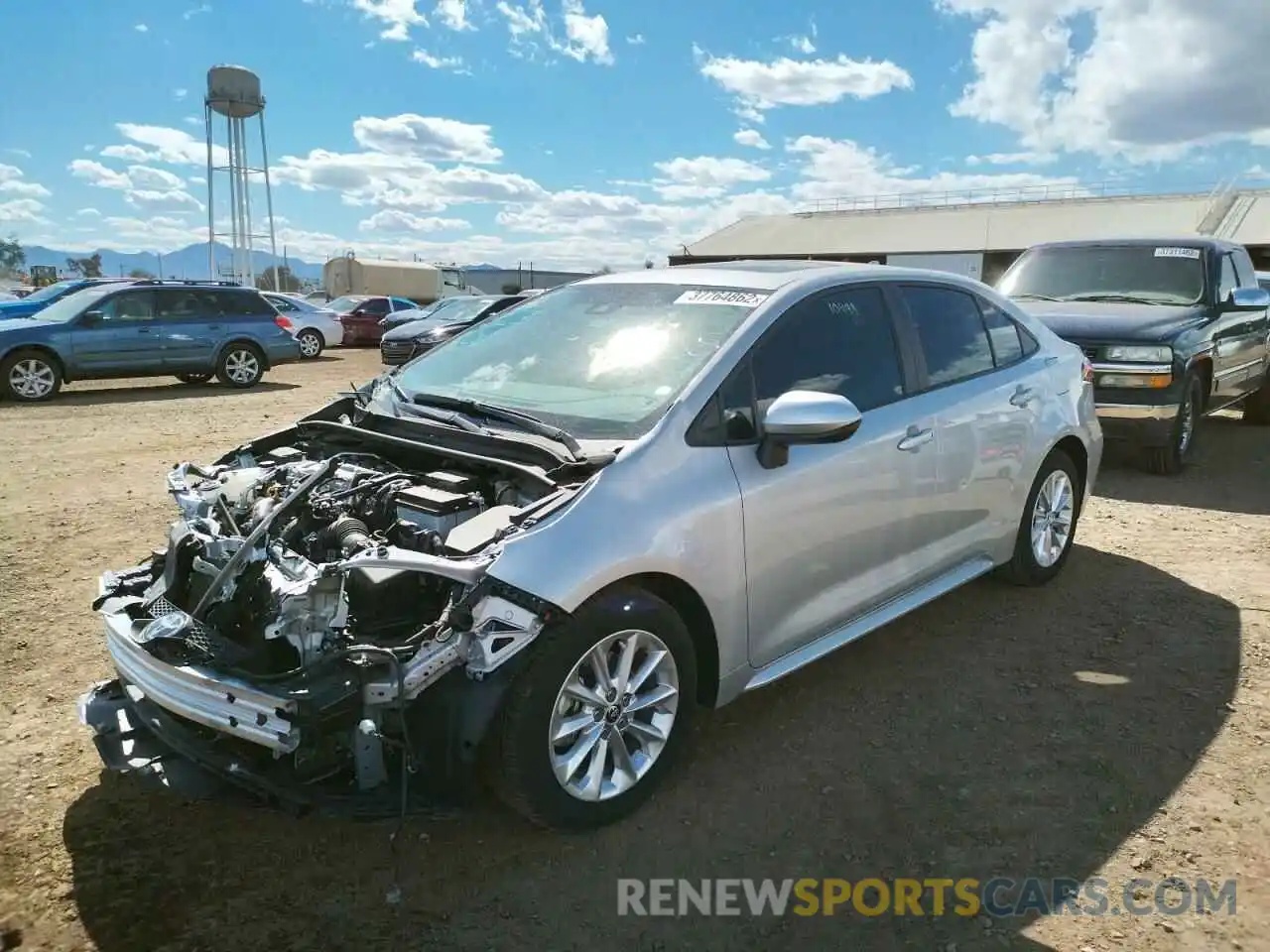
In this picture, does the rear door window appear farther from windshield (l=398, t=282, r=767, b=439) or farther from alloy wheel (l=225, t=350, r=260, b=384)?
alloy wheel (l=225, t=350, r=260, b=384)

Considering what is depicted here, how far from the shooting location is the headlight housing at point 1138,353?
24.2 ft

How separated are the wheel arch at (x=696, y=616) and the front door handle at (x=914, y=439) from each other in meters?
1.23

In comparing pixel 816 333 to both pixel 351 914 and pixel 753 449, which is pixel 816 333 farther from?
pixel 351 914

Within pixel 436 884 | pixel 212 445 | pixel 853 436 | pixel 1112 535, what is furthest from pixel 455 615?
pixel 212 445

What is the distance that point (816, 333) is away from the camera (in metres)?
3.72

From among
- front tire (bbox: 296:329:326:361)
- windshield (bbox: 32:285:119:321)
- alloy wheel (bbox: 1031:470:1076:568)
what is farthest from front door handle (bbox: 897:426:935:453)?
front tire (bbox: 296:329:326:361)

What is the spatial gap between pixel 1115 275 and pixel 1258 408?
3969 millimetres

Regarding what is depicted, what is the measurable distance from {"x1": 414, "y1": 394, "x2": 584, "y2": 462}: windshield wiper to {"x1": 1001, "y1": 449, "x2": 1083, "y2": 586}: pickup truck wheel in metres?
2.80

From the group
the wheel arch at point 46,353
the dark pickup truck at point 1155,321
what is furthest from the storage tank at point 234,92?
the dark pickup truck at point 1155,321

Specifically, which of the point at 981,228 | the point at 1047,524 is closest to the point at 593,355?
the point at 1047,524

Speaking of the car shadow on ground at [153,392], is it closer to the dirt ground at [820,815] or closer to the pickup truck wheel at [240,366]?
the pickup truck wheel at [240,366]

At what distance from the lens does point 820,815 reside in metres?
3.12

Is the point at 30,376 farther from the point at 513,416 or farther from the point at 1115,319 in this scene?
the point at 1115,319

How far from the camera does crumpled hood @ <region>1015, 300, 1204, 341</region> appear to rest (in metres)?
7.46
